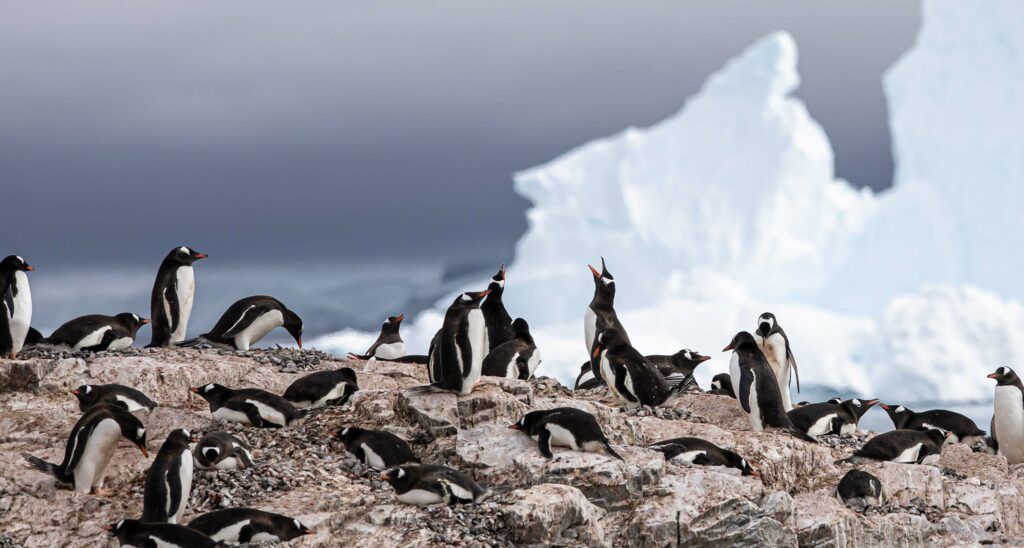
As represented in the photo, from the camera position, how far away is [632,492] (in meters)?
7.35

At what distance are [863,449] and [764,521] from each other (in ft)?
7.37

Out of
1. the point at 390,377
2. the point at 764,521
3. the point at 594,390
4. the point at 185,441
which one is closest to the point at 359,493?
the point at 185,441

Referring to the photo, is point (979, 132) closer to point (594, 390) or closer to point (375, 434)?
point (594, 390)

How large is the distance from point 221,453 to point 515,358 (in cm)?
358

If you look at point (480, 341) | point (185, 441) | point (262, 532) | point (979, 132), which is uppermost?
point (979, 132)

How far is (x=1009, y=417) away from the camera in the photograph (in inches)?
448

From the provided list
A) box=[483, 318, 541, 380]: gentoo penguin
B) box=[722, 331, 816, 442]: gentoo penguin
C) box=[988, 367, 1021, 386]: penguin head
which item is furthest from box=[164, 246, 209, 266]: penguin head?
box=[988, 367, 1021, 386]: penguin head

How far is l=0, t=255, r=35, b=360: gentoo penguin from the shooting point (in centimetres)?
1018

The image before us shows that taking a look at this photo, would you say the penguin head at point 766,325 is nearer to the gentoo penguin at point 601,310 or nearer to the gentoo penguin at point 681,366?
the gentoo penguin at point 681,366

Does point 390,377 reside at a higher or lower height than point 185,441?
higher

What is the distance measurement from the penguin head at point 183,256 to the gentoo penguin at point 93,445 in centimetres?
450

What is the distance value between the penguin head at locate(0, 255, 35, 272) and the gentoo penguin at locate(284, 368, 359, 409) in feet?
11.2

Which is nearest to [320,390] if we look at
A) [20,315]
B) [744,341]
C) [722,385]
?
[20,315]

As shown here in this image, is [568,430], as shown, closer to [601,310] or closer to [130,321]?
[601,310]
